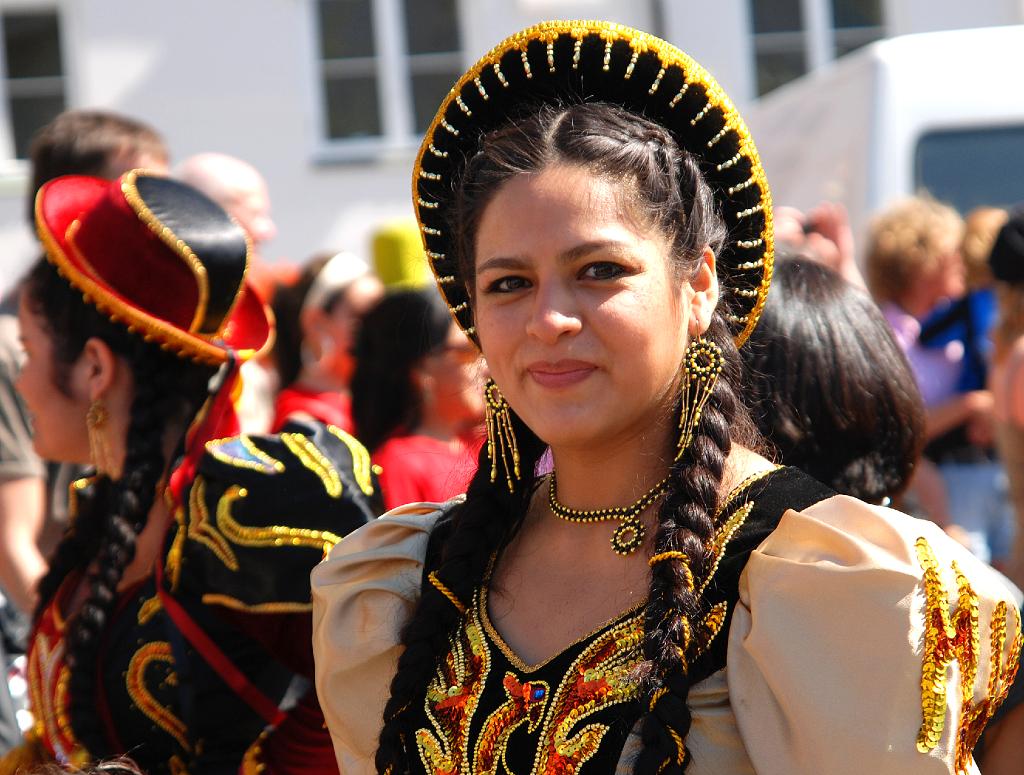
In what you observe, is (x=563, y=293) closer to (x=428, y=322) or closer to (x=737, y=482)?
(x=737, y=482)

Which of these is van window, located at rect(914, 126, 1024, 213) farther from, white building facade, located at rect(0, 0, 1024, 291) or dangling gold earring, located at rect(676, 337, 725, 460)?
white building facade, located at rect(0, 0, 1024, 291)

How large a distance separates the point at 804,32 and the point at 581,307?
9.73 metres

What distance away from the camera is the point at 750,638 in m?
1.71

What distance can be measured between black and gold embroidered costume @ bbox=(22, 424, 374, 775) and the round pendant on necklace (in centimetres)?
67

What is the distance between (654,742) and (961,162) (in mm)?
4771

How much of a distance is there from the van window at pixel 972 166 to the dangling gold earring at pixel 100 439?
4172 mm

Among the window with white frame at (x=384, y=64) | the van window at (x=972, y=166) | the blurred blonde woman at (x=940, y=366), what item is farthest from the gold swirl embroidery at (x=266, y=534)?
the window with white frame at (x=384, y=64)

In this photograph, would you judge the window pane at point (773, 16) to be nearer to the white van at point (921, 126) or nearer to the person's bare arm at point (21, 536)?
the white van at point (921, 126)

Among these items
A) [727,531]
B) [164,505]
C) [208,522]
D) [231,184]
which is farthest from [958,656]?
[231,184]

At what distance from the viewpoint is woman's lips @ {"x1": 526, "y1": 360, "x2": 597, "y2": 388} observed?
1.86m

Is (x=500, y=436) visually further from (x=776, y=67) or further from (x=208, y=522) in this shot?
(x=776, y=67)

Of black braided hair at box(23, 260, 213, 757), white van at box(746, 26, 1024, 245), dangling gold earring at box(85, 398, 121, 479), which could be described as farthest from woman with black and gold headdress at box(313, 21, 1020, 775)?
white van at box(746, 26, 1024, 245)

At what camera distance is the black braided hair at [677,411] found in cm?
179

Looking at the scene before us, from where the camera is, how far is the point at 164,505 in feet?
8.54
